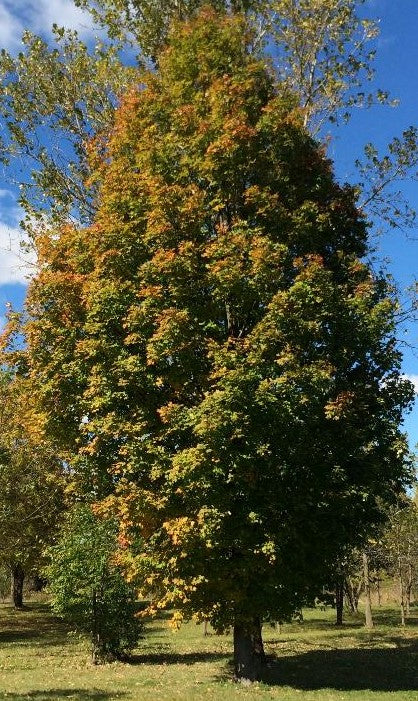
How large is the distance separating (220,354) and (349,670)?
12.3m

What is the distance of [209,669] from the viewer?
19359 millimetres

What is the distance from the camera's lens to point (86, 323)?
525 inches

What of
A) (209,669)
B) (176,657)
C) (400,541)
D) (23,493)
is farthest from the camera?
(400,541)

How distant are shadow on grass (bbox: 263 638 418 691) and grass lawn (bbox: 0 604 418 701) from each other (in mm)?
27

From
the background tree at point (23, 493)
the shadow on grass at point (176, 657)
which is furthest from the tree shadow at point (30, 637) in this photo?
the shadow on grass at point (176, 657)

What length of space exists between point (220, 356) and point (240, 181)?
5176 millimetres

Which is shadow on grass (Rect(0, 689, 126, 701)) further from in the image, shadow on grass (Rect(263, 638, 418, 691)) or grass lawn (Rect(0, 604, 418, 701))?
shadow on grass (Rect(263, 638, 418, 691))

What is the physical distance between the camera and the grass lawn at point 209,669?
13.5 metres

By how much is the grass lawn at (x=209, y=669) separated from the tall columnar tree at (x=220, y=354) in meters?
1.83

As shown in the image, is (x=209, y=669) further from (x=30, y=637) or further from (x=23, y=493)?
(x=30, y=637)

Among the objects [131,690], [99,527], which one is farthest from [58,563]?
[131,690]

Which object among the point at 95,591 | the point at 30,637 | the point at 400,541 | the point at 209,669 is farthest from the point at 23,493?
the point at 400,541

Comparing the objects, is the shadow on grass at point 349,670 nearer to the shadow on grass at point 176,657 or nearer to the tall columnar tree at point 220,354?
the tall columnar tree at point 220,354

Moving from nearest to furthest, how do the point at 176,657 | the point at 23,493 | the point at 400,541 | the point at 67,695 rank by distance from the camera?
1. the point at 67,695
2. the point at 176,657
3. the point at 23,493
4. the point at 400,541
